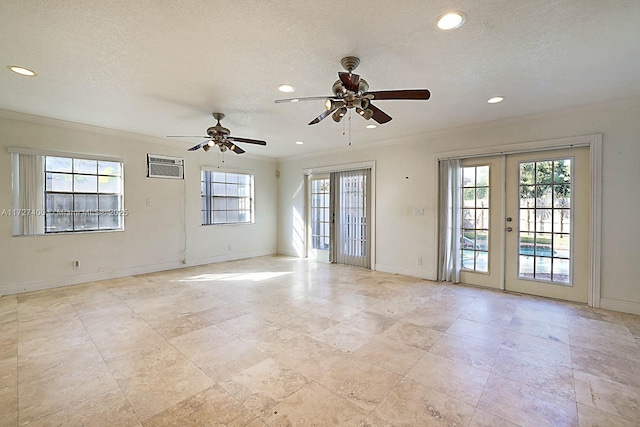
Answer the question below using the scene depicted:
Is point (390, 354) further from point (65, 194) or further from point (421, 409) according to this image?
point (65, 194)

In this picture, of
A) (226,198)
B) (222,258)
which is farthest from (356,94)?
(222,258)

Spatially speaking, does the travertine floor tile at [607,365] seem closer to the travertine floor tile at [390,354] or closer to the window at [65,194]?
the travertine floor tile at [390,354]

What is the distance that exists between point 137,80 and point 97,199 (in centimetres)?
308

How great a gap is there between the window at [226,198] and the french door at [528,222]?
501 centimetres

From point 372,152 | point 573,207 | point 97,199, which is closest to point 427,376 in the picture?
point 573,207

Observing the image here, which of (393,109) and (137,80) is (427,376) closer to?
(393,109)

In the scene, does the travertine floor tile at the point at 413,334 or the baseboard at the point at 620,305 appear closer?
the travertine floor tile at the point at 413,334

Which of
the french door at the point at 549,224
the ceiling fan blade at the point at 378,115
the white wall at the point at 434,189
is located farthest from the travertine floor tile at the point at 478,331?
the ceiling fan blade at the point at 378,115

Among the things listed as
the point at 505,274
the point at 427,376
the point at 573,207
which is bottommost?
the point at 427,376

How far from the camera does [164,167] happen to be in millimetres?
5836

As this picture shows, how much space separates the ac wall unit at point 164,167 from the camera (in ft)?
18.6

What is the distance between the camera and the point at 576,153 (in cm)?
399

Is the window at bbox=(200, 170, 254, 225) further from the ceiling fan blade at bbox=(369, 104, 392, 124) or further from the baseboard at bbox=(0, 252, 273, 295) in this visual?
the ceiling fan blade at bbox=(369, 104, 392, 124)

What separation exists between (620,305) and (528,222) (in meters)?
1.40
